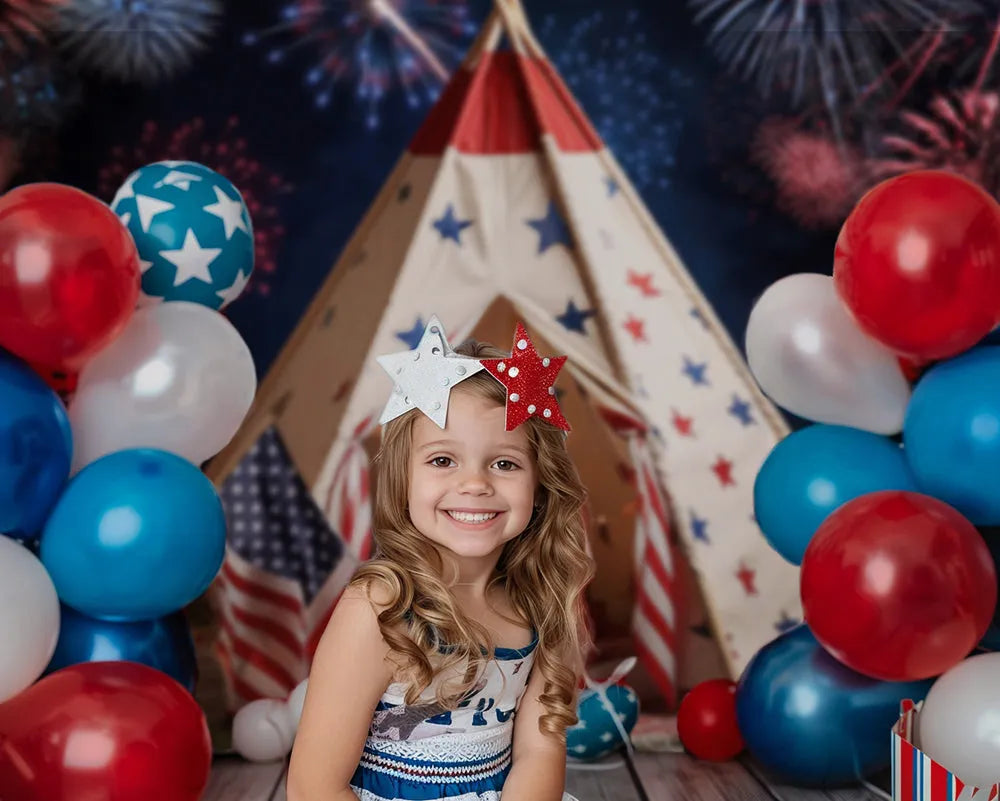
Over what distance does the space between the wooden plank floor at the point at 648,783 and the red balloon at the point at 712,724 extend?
0.14 feet

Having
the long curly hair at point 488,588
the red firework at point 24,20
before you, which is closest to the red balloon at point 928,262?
the long curly hair at point 488,588

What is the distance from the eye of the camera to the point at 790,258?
471 cm

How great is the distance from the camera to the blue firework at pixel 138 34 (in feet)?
15.0

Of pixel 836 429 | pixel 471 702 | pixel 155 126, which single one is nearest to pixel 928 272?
pixel 836 429

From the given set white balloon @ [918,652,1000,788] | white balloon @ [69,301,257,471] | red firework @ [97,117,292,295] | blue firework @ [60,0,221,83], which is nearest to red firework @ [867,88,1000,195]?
red firework @ [97,117,292,295]

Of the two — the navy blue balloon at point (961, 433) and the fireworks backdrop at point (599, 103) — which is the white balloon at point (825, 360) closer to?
the navy blue balloon at point (961, 433)

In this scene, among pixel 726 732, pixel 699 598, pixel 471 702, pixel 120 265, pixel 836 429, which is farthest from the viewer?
pixel 699 598

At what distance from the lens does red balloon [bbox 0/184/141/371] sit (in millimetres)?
2541

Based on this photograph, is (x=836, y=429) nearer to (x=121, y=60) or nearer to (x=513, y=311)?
(x=513, y=311)

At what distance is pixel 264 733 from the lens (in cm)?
361

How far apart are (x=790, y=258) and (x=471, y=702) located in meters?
3.17

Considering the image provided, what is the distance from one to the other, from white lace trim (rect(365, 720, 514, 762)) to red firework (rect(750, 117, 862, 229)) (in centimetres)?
323

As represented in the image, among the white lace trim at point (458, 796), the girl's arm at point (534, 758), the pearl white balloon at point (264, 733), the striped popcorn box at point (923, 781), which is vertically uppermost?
the girl's arm at point (534, 758)

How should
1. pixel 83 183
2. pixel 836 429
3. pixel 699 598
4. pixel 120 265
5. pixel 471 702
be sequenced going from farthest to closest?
pixel 83 183 < pixel 699 598 < pixel 836 429 < pixel 120 265 < pixel 471 702
